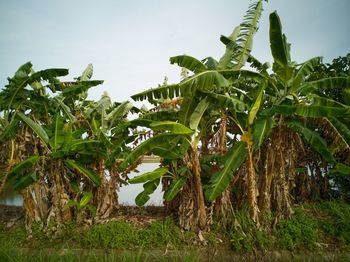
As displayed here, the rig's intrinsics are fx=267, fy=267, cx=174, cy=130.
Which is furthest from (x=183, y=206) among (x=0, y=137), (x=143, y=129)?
(x=0, y=137)

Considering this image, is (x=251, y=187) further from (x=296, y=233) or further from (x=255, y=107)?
(x=255, y=107)

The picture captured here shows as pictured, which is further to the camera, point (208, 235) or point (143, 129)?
point (143, 129)

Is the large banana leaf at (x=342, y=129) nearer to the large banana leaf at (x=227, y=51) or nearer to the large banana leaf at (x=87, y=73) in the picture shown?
the large banana leaf at (x=227, y=51)

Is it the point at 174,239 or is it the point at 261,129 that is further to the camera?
the point at 174,239

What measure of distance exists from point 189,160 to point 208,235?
1.68 m

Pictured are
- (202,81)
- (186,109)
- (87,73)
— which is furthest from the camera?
(87,73)

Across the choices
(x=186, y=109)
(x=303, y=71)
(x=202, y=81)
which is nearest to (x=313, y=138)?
(x=303, y=71)

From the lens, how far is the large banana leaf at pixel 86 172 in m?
6.26

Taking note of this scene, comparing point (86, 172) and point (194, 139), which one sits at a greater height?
point (194, 139)

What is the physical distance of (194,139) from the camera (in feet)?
19.6

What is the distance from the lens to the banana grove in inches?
211

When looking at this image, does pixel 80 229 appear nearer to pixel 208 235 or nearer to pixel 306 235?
pixel 208 235

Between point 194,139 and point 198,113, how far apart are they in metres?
0.69

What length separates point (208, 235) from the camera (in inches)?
229
